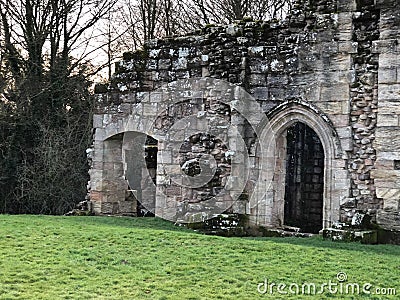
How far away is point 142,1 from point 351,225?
42.0ft

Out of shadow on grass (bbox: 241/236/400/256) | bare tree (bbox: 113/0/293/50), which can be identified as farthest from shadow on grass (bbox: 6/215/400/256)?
bare tree (bbox: 113/0/293/50)

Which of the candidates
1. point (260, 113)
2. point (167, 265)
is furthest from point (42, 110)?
point (167, 265)

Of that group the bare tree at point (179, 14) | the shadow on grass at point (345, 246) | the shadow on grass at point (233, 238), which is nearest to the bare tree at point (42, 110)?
the bare tree at point (179, 14)

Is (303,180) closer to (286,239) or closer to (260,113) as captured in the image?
(260,113)

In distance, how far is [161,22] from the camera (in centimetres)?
2077

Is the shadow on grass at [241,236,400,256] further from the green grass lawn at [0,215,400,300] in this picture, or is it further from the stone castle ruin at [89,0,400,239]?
the stone castle ruin at [89,0,400,239]

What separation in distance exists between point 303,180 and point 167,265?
7813 millimetres

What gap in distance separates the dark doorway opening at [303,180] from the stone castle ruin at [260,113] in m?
3.09

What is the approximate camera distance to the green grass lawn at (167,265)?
5.86 meters

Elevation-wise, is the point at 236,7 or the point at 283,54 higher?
the point at 236,7

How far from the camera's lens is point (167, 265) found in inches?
268

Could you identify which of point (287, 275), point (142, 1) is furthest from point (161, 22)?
point (287, 275)

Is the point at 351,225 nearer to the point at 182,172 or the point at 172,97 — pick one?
the point at 182,172

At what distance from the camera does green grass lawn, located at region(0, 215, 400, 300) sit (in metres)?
5.86
